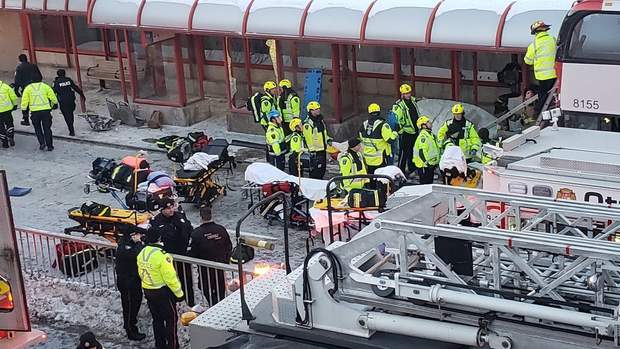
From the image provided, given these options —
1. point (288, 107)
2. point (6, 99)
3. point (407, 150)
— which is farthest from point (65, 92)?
point (407, 150)

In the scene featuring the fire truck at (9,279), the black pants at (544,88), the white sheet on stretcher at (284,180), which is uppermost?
the fire truck at (9,279)

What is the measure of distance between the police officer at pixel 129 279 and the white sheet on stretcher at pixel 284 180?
10.8 feet

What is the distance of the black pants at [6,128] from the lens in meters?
20.0

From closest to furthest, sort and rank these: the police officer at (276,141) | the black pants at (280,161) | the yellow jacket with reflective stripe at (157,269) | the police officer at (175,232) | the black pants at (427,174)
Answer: the yellow jacket with reflective stripe at (157,269)
the police officer at (175,232)
the black pants at (427,174)
the police officer at (276,141)
the black pants at (280,161)

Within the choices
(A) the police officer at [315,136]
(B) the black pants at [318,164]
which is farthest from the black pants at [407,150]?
(A) the police officer at [315,136]

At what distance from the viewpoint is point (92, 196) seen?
1678 cm

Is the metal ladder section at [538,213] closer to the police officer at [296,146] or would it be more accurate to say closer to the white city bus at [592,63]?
the white city bus at [592,63]

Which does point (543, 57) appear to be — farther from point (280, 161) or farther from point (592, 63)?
point (280, 161)

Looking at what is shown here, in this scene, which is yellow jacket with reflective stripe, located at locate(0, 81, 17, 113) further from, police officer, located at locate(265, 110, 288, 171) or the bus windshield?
the bus windshield

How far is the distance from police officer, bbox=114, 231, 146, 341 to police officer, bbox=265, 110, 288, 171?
5122 millimetres

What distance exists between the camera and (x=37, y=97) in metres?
19.3

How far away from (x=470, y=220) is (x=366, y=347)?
5.65 feet

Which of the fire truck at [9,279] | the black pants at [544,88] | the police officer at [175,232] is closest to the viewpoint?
the fire truck at [9,279]

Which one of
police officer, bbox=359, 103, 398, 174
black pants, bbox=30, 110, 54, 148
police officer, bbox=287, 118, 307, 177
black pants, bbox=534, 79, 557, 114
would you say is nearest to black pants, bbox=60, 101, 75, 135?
black pants, bbox=30, 110, 54, 148
